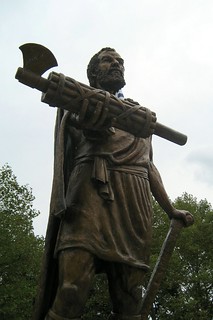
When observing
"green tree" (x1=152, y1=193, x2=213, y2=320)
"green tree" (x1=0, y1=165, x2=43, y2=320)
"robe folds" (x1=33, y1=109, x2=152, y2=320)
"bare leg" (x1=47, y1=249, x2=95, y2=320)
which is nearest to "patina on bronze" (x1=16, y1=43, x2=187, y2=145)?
"robe folds" (x1=33, y1=109, x2=152, y2=320)

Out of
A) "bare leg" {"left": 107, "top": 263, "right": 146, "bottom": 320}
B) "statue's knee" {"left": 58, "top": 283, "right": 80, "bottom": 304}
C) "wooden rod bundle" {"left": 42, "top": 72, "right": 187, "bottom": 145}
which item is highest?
"wooden rod bundle" {"left": 42, "top": 72, "right": 187, "bottom": 145}

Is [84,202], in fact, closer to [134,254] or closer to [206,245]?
[134,254]

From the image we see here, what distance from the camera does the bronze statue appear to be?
485 cm

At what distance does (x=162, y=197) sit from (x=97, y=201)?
3.07 feet

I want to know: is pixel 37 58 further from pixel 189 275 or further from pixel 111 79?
pixel 189 275

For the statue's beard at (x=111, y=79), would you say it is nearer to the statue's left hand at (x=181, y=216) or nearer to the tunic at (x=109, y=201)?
the tunic at (x=109, y=201)

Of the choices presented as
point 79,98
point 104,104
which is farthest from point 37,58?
point 104,104

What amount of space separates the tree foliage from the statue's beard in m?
20.1

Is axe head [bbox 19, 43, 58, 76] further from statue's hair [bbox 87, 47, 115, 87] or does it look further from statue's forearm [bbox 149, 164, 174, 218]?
statue's forearm [bbox 149, 164, 174, 218]

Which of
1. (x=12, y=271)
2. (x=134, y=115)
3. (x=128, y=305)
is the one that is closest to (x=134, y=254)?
(x=128, y=305)

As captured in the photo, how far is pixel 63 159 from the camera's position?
5.15 m

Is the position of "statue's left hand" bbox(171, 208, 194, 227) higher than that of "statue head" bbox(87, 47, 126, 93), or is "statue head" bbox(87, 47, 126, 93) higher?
"statue head" bbox(87, 47, 126, 93)

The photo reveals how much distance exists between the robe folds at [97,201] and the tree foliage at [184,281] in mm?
20182

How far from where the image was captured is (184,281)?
26.5 m
